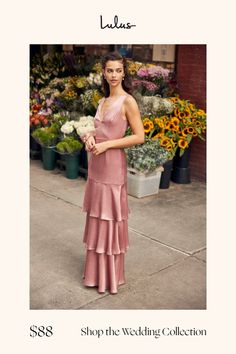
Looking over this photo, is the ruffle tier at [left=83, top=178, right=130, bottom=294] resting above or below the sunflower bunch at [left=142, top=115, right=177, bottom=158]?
below

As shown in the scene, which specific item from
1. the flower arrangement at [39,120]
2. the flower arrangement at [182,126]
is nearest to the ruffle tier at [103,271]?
the flower arrangement at [182,126]

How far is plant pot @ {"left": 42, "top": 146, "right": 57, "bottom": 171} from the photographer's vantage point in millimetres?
7946

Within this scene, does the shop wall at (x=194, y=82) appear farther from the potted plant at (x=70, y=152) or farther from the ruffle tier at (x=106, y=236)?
the ruffle tier at (x=106, y=236)

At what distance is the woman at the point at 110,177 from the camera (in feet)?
12.6

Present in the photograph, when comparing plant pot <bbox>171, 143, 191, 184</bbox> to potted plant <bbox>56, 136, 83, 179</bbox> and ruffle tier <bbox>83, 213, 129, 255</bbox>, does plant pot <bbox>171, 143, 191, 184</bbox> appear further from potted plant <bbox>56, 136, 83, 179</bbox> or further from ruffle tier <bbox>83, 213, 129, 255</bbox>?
ruffle tier <bbox>83, 213, 129, 255</bbox>

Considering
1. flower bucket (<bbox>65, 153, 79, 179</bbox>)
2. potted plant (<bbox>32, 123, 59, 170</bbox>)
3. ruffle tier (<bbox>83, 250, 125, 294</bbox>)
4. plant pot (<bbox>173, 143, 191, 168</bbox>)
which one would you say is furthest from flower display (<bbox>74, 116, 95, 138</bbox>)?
ruffle tier (<bbox>83, 250, 125, 294</bbox>)

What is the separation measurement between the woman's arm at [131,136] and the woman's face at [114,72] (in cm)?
16

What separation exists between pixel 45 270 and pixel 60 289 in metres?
0.44

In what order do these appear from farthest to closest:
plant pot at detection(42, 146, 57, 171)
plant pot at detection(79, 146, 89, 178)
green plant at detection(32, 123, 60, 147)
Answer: plant pot at detection(42, 146, 57, 171)
green plant at detection(32, 123, 60, 147)
plant pot at detection(79, 146, 89, 178)

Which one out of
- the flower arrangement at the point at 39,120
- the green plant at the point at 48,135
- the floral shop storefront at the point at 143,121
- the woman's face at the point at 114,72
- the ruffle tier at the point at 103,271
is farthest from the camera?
the flower arrangement at the point at 39,120

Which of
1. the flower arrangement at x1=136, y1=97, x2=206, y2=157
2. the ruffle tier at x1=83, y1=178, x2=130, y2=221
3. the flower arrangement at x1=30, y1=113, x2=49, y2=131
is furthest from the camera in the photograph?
the flower arrangement at x1=30, y1=113, x2=49, y2=131

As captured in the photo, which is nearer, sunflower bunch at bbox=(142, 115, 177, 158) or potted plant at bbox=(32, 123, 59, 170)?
sunflower bunch at bbox=(142, 115, 177, 158)

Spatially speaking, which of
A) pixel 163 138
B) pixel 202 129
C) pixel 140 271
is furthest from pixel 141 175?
pixel 140 271

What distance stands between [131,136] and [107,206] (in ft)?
2.07
